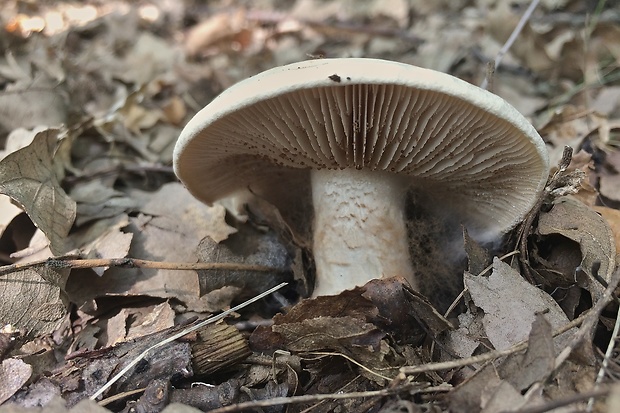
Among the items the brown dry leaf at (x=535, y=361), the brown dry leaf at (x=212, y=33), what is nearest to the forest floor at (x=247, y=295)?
the brown dry leaf at (x=535, y=361)

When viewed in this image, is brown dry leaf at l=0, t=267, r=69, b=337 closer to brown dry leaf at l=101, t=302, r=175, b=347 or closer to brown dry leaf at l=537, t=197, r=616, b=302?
brown dry leaf at l=101, t=302, r=175, b=347

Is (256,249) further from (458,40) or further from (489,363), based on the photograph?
(458,40)

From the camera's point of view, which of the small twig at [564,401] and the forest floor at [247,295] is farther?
the forest floor at [247,295]

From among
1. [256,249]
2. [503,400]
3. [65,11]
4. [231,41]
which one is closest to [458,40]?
[231,41]

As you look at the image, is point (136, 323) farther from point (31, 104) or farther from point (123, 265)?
point (31, 104)

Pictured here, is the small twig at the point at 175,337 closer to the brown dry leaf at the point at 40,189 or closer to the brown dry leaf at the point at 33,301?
the brown dry leaf at the point at 33,301

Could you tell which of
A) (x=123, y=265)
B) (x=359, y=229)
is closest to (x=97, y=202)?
(x=123, y=265)

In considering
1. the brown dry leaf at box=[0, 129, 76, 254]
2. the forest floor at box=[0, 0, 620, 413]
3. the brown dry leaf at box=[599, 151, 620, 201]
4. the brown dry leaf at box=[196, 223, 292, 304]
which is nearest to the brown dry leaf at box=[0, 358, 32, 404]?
the forest floor at box=[0, 0, 620, 413]
